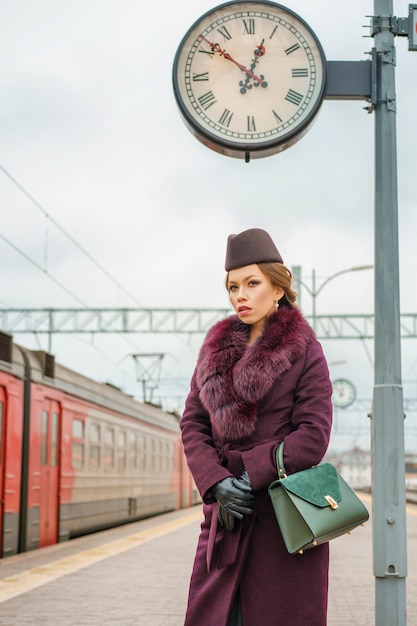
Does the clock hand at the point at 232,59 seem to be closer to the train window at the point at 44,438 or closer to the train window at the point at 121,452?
the train window at the point at 44,438

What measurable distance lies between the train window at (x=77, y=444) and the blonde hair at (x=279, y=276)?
11.9 m

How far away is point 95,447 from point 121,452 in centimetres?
261

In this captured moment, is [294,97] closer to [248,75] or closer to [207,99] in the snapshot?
[248,75]

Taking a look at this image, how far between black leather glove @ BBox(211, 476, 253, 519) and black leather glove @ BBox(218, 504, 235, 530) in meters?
0.02

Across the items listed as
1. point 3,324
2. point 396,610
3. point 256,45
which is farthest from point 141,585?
point 3,324

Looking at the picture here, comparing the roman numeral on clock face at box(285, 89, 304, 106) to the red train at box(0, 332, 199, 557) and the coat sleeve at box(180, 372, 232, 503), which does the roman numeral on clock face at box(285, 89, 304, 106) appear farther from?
the red train at box(0, 332, 199, 557)

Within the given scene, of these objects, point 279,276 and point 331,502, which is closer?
point 331,502

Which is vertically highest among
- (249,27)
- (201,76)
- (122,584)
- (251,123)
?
(249,27)

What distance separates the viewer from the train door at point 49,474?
44.0 feet

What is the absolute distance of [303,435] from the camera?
3.21 metres

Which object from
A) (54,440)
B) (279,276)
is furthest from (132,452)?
(279,276)

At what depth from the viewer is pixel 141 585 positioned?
9.03 m

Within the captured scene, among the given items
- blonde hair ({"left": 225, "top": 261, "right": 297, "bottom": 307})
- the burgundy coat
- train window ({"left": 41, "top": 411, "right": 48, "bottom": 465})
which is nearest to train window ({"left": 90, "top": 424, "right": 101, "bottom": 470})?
train window ({"left": 41, "top": 411, "right": 48, "bottom": 465})

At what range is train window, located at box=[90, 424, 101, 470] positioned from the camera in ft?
54.1
